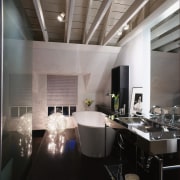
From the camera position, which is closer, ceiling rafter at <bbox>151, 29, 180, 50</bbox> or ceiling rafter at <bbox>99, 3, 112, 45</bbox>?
ceiling rafter at <bbox>151, 29, 180, 50</bbox>

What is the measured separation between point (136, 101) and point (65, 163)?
6.24 ft

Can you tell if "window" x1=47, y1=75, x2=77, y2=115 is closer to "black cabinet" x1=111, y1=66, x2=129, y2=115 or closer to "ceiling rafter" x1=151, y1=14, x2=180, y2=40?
"black cabinet" x1=111, y1=66, x2=129, y2=115

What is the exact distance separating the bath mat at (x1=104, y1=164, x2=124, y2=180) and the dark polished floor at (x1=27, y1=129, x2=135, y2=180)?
0.08 m

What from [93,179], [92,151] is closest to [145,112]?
[92,151]

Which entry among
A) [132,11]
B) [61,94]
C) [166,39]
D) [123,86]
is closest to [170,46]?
[166,39]

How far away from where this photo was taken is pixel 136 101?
10.9 ft

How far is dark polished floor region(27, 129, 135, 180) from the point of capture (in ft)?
8.15

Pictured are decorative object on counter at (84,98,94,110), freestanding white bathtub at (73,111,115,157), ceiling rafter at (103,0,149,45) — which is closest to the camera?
ceiling rafter at (103,0,149,45)

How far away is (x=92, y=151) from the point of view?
3.17m

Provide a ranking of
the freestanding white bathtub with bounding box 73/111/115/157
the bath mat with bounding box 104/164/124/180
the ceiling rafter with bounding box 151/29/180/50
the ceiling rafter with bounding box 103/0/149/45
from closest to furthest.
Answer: the ceiling rafter with bounding box 103/0/149/45
the bath mat with bounding box 104/164/124/180
the ceiling rafter with bounding box 151/29/180/50
the freestanding white bathtub with bounding box 73/111/115/157

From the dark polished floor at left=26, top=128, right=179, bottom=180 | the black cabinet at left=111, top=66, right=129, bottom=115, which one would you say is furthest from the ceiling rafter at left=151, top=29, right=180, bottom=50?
the dark polished floor at left=26, top=128, right=179, bottom=180

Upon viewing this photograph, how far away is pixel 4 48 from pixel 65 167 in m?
2.23

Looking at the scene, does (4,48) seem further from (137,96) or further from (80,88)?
(80,88)

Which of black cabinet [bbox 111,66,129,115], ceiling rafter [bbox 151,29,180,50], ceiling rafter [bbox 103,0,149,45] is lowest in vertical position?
black cabinet [bbox 111,66,129,115]
